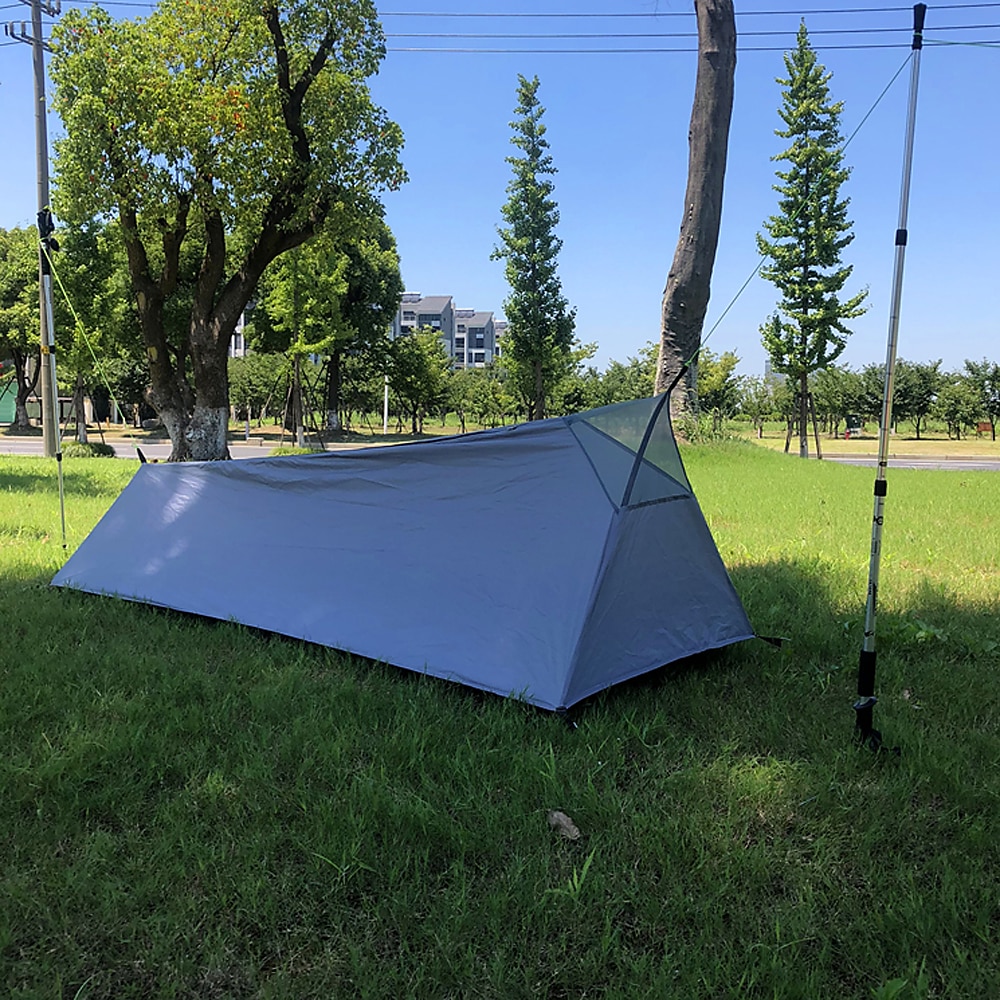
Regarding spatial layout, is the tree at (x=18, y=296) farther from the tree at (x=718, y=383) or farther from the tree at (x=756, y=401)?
the tree at (x=756, y=401)

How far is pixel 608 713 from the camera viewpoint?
9.84ft

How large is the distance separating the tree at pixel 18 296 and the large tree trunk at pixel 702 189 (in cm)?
1947

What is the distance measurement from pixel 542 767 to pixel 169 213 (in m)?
12.3

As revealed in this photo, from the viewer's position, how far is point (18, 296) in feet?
Answer: 87.9

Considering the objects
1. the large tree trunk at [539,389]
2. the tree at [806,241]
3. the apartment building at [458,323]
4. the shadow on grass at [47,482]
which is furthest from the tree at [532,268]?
the apartment building at [458,323]

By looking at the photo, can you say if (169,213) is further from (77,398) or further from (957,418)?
(957,418)

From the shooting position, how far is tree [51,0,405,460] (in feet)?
36.2

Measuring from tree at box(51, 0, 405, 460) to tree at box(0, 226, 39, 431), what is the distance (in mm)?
12543

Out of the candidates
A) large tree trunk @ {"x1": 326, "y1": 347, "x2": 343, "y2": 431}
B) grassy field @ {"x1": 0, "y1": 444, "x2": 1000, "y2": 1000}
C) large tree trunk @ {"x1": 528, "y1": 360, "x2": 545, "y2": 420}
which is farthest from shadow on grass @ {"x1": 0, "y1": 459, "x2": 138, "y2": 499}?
large tree trunk @ {"x1": 528, "y1": 360, "x2": 545, "y2": 420}

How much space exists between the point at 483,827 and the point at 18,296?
101 ft

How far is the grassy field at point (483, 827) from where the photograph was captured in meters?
1.75

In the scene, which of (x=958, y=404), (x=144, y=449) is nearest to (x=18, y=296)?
(x=144, y=449)

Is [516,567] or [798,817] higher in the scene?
[516,567]

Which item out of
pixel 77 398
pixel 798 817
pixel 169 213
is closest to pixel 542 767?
pixel 798 817
